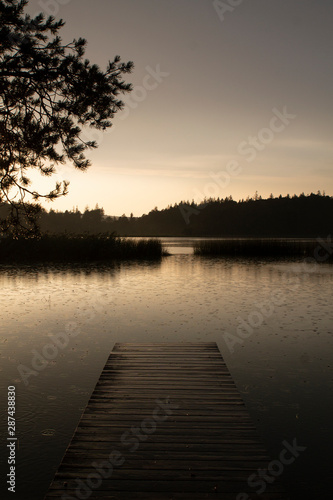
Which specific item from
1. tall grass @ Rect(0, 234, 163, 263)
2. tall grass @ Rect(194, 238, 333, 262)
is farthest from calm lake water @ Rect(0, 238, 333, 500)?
tall grass @ Rect(194, 238, 333, 262)

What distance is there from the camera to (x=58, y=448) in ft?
21.5

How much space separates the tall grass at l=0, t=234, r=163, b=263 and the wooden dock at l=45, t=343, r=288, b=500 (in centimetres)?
3521

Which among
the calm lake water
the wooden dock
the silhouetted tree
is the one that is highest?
the silhouetted tree

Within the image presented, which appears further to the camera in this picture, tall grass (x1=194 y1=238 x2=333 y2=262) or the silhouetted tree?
tall grass (x1=194 y1=238 x2=333 y2=262)

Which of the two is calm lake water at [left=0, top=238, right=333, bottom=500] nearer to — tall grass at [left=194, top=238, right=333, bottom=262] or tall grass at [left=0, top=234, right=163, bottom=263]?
tall grass at [left=0, top=234, right=163, bottom=263]

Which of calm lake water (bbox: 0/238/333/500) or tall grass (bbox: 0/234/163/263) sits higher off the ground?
tall grass (bbox: 0/234/163/263)

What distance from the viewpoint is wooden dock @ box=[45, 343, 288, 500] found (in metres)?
4.73

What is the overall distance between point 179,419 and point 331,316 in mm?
11855

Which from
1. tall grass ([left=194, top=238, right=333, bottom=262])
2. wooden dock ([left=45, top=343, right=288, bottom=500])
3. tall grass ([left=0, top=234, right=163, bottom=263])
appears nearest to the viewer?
wooden dock ([left=45, top=343, right=288, bottom=500])

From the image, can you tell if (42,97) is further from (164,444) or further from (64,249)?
(64,249)

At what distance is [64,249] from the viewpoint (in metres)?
43.3

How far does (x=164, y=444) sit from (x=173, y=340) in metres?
7.18

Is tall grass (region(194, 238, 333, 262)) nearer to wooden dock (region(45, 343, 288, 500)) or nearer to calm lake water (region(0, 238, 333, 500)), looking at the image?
calm lake water (region(0, 238, 333, 500))

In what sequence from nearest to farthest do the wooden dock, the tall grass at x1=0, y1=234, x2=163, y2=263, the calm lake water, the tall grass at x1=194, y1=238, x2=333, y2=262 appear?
the wooden dock, the calm lake water, the tall grass at x1=0, y1=234, x2=163, y2=263, the tall grass at x1=194, y1=238, x2=333, y2=262
